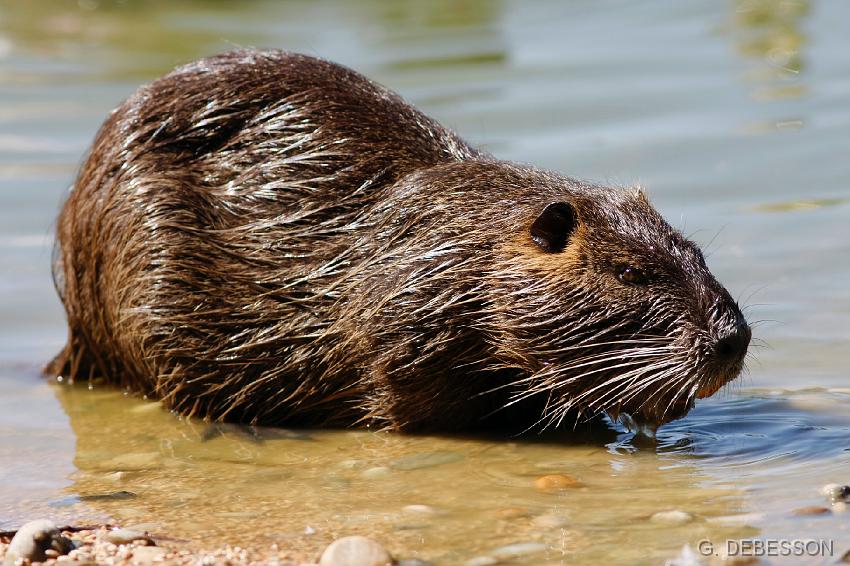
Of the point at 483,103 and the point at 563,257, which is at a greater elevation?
the point at 483,103

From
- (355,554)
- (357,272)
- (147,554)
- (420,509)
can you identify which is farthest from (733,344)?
(147,554)

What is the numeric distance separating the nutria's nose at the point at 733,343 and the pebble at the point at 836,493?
30.7 inches

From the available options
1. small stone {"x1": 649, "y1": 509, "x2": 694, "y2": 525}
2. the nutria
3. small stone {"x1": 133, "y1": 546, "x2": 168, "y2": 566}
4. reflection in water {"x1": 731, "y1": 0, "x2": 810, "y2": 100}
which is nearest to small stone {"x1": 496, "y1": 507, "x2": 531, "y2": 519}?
small stone {"x1": 649, "y1": 509, "x2": 694, "y2": 525}

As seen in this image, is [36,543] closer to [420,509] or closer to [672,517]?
[420,509]

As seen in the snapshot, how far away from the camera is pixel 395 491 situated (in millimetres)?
5566

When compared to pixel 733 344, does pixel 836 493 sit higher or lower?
lower

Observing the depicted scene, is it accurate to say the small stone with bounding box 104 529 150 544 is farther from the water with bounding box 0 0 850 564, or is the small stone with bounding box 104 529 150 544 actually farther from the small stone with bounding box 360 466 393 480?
the small stone with bounding box 360 466 393 480

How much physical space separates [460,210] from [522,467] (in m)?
1.24

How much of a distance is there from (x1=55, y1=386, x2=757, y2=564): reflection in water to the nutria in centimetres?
22

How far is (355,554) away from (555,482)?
119cm

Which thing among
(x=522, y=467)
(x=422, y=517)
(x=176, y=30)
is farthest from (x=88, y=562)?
(x=176, y=30)

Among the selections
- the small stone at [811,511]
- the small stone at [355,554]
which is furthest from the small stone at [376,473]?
the small stone at [811,511]

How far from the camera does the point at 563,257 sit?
6.17 meters

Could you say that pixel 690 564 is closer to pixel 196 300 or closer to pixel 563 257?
pixel 563 257
